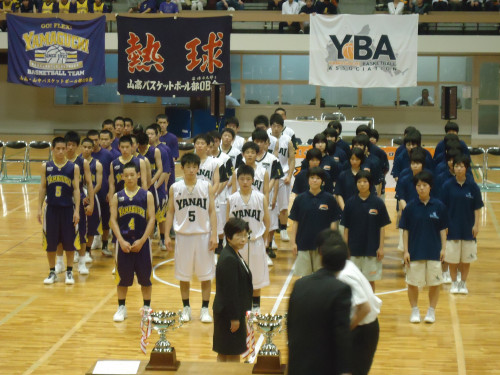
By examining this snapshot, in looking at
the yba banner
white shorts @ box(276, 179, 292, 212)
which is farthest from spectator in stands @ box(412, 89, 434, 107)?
white shorts @ box(276, 179, 292, 212)

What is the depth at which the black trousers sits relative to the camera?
5730mm

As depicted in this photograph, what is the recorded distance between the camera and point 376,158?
40.4ft

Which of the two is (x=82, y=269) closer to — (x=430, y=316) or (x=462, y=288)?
(x=430, y=316)

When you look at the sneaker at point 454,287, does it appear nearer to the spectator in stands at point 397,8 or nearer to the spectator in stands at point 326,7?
the spectator in stands at point 326,7

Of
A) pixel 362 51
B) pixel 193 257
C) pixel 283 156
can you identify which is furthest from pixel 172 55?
pixel 193 257

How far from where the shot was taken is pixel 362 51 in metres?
20.2

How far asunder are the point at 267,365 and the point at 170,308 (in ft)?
13.5

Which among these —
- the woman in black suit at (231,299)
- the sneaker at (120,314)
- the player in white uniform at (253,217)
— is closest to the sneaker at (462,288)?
the player in white uniform at (253,217)

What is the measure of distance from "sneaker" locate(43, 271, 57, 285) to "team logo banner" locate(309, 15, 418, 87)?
10292mm

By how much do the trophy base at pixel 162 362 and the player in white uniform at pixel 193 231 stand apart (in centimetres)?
297

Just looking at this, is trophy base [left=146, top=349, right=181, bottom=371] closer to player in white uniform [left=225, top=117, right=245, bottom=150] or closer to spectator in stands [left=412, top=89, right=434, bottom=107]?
player in white uniform [left=225, top=117, right=245, bottom=150]

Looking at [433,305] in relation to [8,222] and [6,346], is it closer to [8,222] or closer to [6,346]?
[6,346]

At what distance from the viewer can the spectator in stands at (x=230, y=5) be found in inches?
→ 1063

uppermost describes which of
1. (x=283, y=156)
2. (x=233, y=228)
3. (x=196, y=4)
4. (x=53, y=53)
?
(x=196, y=4)
